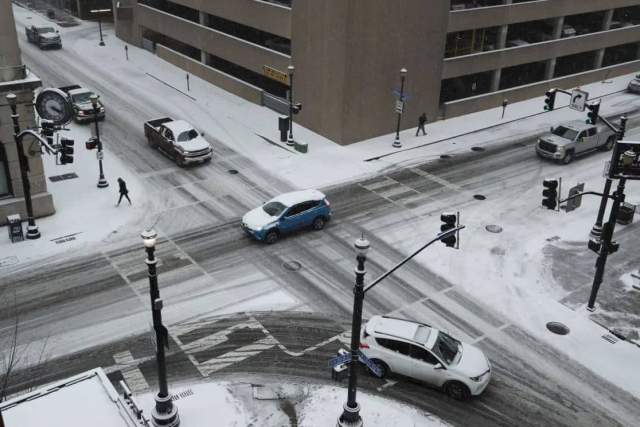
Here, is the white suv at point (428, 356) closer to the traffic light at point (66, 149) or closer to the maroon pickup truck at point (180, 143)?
the traffic light at point (66, 149)

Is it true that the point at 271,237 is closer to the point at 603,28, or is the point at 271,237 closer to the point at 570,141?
the point at 570,141

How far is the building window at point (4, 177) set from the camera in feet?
83.5

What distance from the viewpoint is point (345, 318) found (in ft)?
68.3

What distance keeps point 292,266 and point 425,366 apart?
7.82 metres

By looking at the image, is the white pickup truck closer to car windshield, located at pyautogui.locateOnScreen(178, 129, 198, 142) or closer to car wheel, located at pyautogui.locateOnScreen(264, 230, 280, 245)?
car wheel, located at pyautogui.locateOnScreen(264, 230, 280, 245)

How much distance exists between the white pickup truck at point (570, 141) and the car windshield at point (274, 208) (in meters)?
16.3

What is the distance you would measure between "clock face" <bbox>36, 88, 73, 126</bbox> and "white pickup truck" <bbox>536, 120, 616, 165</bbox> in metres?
23.9

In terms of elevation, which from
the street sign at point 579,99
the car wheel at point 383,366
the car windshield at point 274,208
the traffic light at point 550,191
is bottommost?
the car wheel at point 383,366

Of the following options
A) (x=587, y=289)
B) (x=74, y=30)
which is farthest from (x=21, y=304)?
(x=74, y=30)

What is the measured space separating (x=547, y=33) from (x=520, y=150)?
52.6 ft

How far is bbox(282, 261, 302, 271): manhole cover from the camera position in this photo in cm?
2366

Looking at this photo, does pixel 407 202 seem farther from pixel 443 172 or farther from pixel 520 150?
pixel 520 150

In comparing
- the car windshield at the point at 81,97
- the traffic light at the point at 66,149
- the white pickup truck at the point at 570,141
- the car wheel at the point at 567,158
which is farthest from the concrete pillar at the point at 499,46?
the traffic light at the point at 66,149

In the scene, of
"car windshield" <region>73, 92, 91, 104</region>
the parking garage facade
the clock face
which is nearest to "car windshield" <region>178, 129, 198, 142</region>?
the parking garage facade
